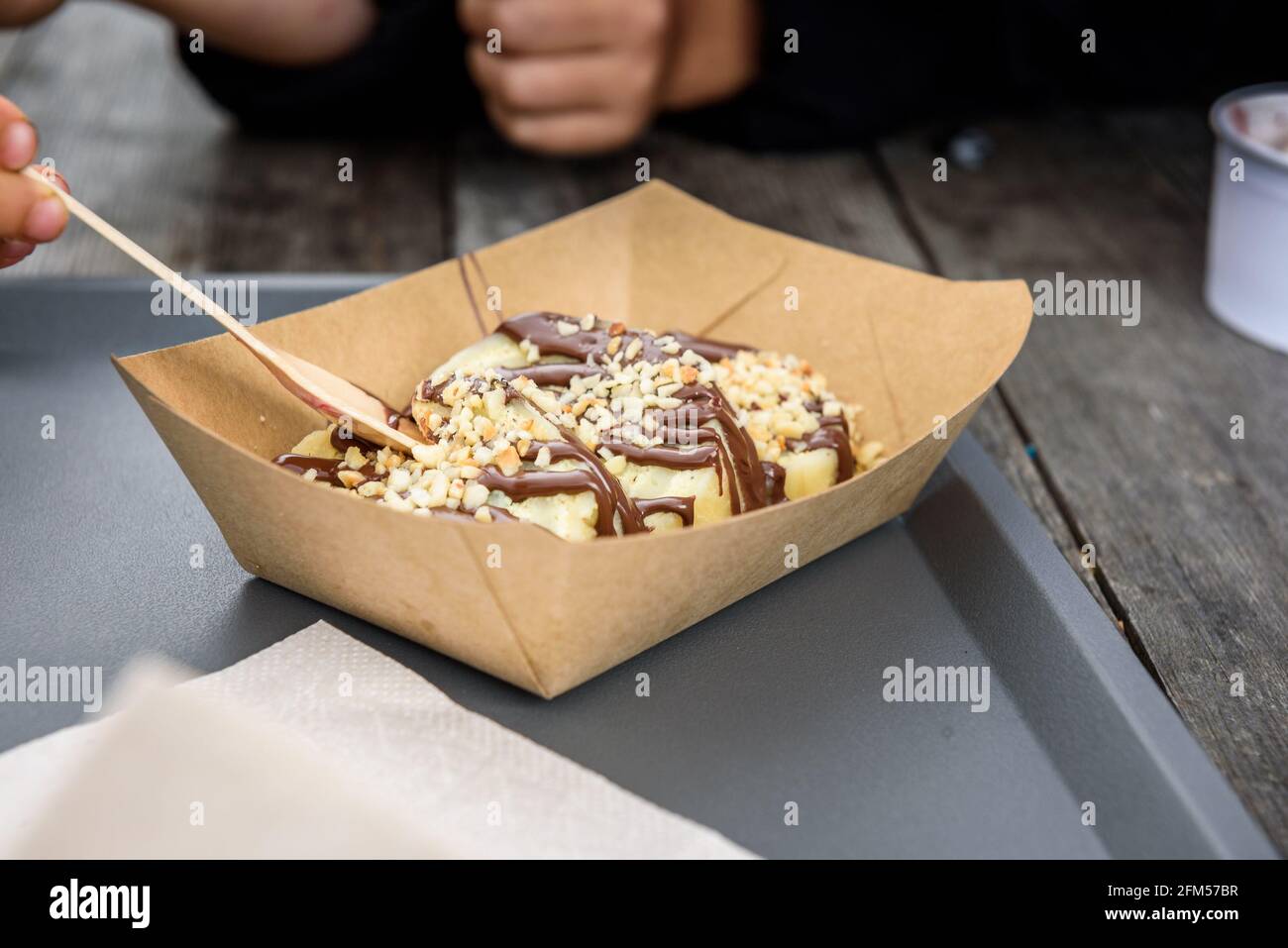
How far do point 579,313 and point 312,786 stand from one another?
0.68 meters

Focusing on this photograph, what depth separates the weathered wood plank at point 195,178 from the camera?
1.68 metres

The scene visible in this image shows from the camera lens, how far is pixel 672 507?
953 millimetres

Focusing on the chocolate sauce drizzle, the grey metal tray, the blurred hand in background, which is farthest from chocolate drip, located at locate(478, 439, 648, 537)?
the blurred hand in background

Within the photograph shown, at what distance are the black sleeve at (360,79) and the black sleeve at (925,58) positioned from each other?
433mm

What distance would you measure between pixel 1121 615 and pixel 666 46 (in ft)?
3.95

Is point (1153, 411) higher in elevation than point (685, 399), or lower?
lower

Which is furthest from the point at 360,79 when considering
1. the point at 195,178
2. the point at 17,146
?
the point at 17,146

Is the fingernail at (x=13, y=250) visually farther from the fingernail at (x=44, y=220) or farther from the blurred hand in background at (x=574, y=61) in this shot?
the blurred hand in background at (x=574, y=61)

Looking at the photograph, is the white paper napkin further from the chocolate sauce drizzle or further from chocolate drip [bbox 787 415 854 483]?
chocolate drip [bbox 787 415 854 483]

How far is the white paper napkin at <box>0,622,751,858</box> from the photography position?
0.72 m

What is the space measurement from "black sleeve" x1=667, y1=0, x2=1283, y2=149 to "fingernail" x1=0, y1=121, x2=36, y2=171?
1.27 metres

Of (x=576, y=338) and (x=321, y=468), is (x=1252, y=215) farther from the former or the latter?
(x=321, y=468)
